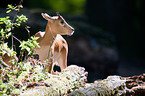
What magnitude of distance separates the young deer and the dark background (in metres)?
2.07

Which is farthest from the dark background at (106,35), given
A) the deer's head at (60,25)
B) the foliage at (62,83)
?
the deer's head at (60,25)

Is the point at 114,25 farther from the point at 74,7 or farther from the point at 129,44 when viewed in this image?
the point at 74,7

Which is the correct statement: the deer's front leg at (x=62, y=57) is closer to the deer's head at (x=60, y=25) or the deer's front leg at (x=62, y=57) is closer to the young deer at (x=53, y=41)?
the young deer at (x=53, y=41)

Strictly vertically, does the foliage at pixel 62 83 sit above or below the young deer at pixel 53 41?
below

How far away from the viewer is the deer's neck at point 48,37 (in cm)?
190

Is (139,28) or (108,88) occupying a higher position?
(139,28)

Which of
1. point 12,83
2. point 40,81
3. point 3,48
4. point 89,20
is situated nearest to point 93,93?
point 40,81

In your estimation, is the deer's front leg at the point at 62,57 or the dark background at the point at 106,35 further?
the dark background at the point at 106,35

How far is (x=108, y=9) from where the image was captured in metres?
7.02

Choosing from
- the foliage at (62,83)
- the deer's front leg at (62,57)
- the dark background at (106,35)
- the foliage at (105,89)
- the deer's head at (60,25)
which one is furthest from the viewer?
the dark background at (106,35)

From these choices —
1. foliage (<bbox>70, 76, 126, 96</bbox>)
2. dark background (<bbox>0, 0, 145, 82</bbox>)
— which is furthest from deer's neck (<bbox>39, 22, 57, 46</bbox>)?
dark background (<bbox>0, 0, 145, 82</bbox>)

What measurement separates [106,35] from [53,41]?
380 cm

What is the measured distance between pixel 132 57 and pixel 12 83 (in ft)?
21.8

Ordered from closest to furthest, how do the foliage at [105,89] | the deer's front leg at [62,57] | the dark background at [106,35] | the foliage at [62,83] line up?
the foliage at [62,83]
the foliage at [105,89]
the deer's front leg at [62,57]
the dark background at [106,35]
